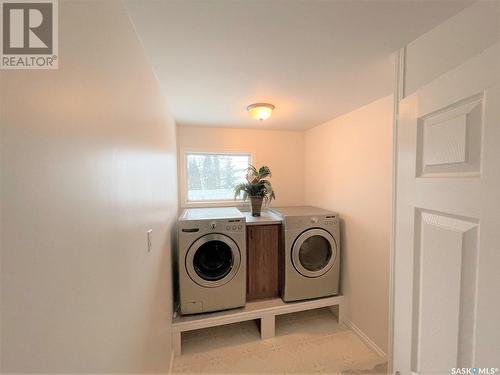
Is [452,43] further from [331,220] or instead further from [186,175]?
[186,175]

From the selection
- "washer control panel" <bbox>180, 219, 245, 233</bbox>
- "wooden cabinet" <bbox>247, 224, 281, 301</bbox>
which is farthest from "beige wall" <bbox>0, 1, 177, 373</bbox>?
"wooden cabinet" <bbox>247, 224, 281, 301</bbox>

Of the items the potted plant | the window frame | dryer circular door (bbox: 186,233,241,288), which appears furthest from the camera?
the window frame

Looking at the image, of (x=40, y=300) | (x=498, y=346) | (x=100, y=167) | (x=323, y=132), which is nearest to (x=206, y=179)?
(x=323, y=132)

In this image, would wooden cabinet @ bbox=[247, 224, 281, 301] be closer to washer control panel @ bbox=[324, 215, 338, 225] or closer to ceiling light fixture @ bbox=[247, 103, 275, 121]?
washer control panel @ bbox=[324, 215, 338, 225]

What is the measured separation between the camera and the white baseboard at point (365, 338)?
175 cm

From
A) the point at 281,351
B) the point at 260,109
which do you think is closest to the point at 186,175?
the point at 260,109

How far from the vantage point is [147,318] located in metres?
1.08

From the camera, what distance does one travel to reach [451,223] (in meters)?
0.70

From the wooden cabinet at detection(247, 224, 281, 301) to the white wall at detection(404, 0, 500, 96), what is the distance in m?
1.59

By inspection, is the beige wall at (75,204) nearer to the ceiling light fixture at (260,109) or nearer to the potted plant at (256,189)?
the ceiling light fixture at (260,109)

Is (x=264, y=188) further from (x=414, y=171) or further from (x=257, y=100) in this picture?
(x=414, y=171)

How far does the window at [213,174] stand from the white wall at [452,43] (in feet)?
6.67

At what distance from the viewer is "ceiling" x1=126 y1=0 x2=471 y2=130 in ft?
2.67

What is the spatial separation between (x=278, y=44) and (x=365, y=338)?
2484 mm
